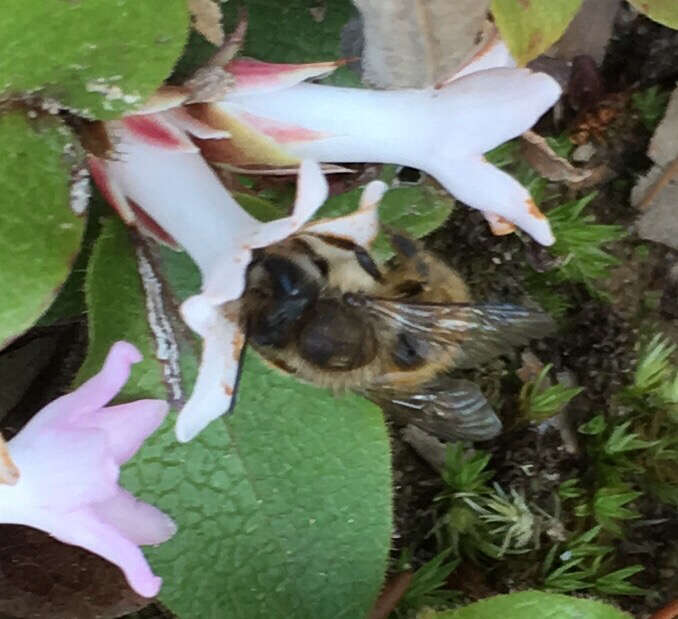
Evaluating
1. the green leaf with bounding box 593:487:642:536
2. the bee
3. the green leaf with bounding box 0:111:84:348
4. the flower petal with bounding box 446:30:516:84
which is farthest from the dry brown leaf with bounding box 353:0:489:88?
the green leaf with bounding box 593:487:642:536

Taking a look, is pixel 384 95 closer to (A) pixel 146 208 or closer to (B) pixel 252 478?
(A) pixel 146 208

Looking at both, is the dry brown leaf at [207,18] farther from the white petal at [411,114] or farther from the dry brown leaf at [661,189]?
the dry brown leaf at [661,189]

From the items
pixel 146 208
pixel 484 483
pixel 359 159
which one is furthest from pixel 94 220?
pixel 484 483

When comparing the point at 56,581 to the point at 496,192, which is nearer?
the point at 496,192

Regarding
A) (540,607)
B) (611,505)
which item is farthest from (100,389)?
(611,505)

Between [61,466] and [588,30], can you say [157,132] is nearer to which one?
[61,466]

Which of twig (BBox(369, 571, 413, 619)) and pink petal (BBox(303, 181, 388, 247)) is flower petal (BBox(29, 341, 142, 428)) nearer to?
pink petal (BBox(303, 181, 388, 247))

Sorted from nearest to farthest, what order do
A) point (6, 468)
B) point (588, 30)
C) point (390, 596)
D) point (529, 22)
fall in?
point (6, 468)
point (529, 22)
point (390, 596)
point (588, 30)
